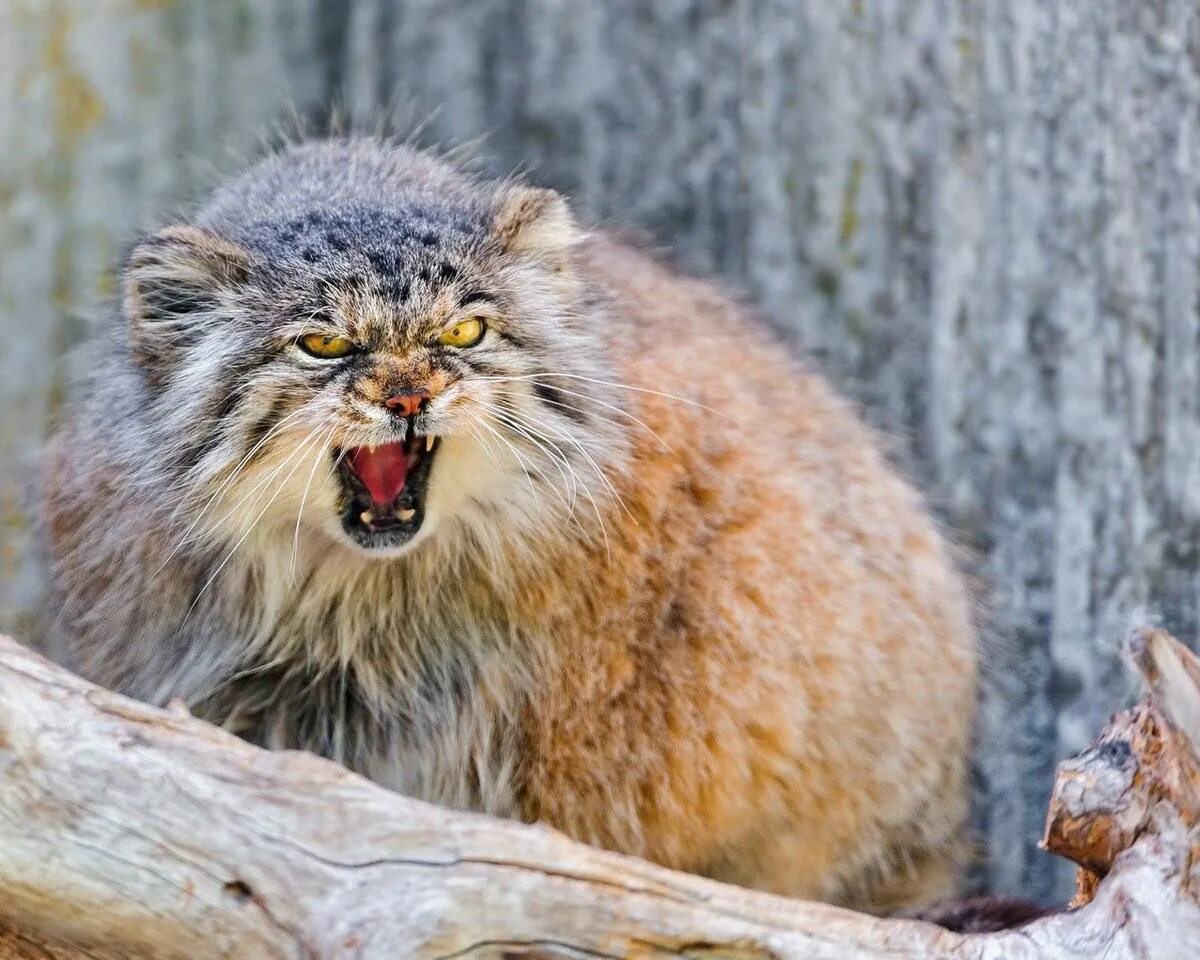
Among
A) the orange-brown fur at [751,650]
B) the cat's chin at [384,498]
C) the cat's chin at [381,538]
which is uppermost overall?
the cat's chin at [384,498]

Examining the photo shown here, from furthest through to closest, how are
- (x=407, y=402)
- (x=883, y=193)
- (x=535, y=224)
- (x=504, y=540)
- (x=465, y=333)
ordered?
(x=883, y=193) → (x=504, y=540) → (x=535, y=224) → (x=465, y=333) → (x=407, y=402)

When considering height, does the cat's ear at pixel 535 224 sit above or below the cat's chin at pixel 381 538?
above

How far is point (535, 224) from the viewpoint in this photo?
327cm

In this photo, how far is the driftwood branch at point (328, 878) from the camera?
2484 millimetres

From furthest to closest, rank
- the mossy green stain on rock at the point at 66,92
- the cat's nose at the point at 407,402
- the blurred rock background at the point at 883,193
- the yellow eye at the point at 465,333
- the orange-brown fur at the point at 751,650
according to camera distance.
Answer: the mossy green stain on rock at the point at 66,92 < the blurred rock background at the point at 883,193 < the orange-brown fur at the point at 751,650 < the yellow eye at the point at 465,333 < the cat's nose at the point at 407,402

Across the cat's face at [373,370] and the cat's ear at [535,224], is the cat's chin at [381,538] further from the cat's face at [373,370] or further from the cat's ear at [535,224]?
the cat's ear at [535,224]

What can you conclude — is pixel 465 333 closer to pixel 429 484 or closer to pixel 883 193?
pixel 429 484

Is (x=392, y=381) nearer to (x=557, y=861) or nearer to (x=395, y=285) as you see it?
(x=395, y=285)

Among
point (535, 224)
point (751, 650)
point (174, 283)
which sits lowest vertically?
point (751, 650)

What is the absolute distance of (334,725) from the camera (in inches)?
139

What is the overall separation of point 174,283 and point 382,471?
546 mm

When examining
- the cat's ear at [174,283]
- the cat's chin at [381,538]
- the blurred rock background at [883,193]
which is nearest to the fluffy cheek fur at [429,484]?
the cat's chin at [381,538]

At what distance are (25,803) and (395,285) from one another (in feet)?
3.57

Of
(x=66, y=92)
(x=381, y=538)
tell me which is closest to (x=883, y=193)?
(x=381, y=538)
